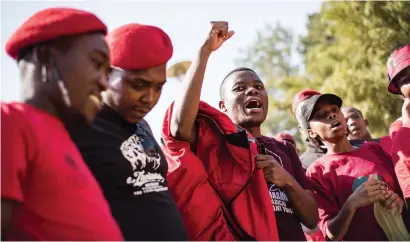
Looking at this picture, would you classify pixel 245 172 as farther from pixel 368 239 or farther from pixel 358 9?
pixel 358 9

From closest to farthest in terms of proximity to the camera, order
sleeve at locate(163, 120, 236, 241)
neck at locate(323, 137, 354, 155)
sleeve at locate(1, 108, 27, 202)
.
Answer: sleeve at locate(1, 108, 27, 202) → sleeve at locate(163, 120, 236, 241) → neck at locate(323, 137, 354, 155)

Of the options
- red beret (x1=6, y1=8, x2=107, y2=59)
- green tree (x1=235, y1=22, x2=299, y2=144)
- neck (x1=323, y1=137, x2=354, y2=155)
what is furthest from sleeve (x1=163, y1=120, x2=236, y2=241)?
green tree (x1=235, y1=22, x2=299, y2=144)

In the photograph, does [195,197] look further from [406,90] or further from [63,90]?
[406,90]

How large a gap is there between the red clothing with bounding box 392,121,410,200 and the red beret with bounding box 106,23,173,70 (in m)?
1.85

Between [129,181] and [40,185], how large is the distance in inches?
26.5

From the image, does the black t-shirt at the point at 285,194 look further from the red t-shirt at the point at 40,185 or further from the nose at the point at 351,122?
the nose at the point at 351,122

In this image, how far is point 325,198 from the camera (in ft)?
13.5

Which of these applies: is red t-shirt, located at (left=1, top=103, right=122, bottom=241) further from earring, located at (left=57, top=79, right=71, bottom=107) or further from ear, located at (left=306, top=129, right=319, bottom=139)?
ear, located at (left=306, top=129, right=319, bottom=139)

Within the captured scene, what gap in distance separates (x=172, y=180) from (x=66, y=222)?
117 centimetres

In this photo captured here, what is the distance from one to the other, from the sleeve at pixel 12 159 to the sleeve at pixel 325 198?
2616 millimetres

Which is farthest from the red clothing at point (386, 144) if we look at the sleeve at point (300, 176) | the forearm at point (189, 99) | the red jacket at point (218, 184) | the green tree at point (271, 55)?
the green tree at point (271, 55)

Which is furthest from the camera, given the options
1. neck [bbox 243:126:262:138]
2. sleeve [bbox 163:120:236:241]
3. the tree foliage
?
the tree foliage

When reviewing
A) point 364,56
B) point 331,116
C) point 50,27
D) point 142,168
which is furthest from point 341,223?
point 364,56

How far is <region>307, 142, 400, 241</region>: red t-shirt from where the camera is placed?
3967 millimetres
